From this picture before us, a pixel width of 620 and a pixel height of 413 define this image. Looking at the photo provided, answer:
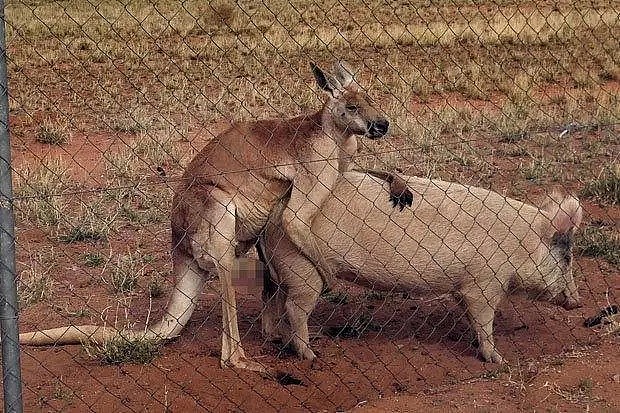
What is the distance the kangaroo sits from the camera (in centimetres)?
567

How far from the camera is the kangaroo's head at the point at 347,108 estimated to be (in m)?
5.98

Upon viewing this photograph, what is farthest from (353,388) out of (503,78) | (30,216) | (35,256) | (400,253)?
(503,78)

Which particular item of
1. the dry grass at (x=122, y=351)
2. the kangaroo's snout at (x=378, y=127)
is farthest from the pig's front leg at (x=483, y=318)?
the dry grass at (x=122, y=351)

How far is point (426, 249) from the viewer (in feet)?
19.4

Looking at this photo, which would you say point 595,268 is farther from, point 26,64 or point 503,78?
point 26,64

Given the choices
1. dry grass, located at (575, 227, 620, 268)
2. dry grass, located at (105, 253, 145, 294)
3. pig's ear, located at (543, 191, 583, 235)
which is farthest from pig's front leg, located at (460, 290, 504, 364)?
dry grass, located at (105, 253, 145, 294)

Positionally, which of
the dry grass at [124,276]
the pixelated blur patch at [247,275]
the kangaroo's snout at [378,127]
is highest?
the kangaroo's snout at [378,127]

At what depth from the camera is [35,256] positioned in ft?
24.1

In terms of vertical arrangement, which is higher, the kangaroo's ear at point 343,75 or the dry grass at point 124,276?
the kangaroo's ear at point 343,75

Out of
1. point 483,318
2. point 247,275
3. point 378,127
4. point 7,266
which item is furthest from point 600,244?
point 7,266

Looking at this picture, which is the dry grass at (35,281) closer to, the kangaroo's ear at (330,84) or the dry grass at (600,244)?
the kangaroo's ear at (330,84)

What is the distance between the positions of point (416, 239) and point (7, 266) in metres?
2.70

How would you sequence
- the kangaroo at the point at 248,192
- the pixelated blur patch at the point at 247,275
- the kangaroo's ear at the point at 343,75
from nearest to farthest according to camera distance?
1. the kangaroo at the point at 248,192
2. the pixelated blur patch at the point at 247,275
3. the kangaroo's ear at the point at 343,75

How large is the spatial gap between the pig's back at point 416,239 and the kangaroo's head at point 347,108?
0.36 metres
